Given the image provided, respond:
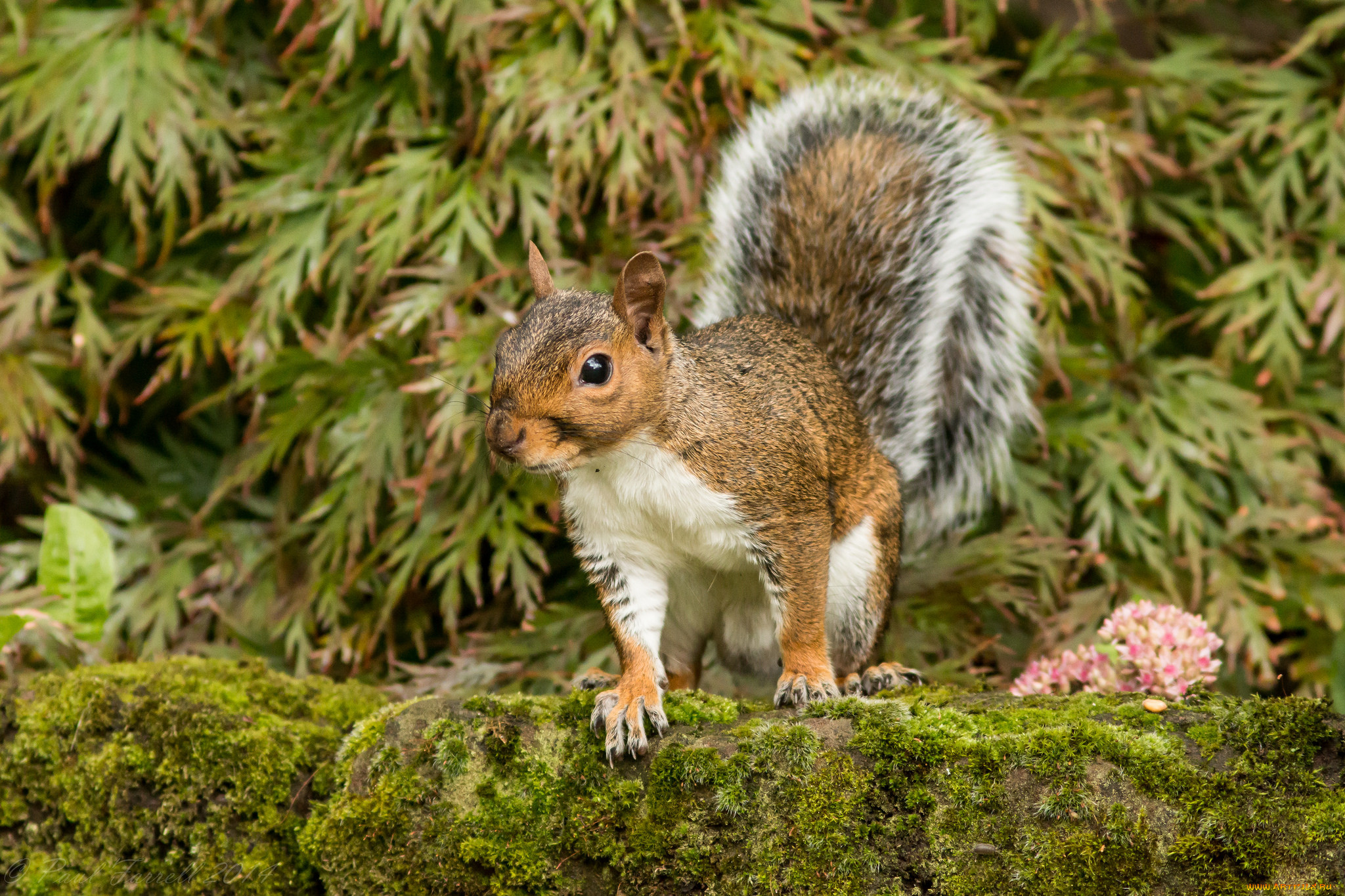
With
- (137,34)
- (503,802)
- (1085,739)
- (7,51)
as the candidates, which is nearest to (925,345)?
(1085,739)

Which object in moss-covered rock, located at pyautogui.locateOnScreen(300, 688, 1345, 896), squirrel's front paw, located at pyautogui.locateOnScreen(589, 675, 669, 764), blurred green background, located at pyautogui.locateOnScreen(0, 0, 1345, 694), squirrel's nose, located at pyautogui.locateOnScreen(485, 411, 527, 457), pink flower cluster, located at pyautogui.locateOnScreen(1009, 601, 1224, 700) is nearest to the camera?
moss-covered rock, located at pyautogui.locateOnScreen(300, 688, 1345, 896)

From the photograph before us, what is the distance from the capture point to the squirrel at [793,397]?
1533mm

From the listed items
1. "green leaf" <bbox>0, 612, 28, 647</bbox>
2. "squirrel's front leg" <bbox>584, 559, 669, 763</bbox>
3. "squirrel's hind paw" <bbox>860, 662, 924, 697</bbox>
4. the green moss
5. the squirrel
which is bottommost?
"squirrel's hind paw" <bbox>860, 662, 924, 697</bbox>

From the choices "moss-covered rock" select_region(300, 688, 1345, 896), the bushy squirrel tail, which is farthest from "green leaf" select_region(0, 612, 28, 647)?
the bushy squirrel tail

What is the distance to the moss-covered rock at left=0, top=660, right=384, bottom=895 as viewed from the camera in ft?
5.50

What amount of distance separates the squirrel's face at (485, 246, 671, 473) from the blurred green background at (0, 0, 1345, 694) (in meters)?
0.70

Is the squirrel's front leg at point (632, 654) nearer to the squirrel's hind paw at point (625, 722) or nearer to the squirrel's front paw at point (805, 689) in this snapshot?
the squirrel's hind paw at point (625, 722)

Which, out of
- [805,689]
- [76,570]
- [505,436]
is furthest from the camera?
[76,570]

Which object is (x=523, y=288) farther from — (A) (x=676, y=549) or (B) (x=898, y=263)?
(A) (x=676, y=549)

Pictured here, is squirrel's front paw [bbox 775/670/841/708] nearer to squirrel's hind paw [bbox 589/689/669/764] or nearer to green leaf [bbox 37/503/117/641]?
squirrel's hind paw [bbox 589/689/669/764]

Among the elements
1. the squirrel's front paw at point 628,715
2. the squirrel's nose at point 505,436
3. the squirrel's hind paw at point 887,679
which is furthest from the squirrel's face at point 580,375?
the squirrel's hind paw at point 887,679

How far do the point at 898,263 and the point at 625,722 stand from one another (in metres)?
1.12

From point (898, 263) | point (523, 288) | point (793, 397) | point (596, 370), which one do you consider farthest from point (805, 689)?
point (523, 288)

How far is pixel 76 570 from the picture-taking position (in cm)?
211
